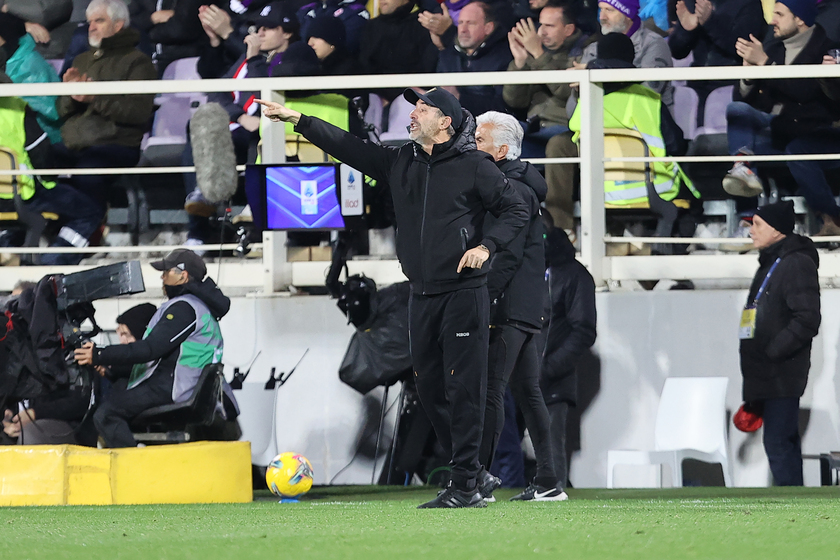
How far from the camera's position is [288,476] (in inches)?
246

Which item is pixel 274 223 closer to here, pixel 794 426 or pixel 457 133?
pixel 457 133

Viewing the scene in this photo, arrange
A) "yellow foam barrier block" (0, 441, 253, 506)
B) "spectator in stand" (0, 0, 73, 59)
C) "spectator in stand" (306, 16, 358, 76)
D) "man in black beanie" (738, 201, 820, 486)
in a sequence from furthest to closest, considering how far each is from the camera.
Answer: "spectator in stand" (0, 0, 73, 59) → "spectator in stand" (306, 16, 358, 76) → "man in black beanie" (738, 201, 820, 486) → "yellow foam barrier block" (0, 441, 253, 506)

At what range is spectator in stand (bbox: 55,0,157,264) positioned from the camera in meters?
8.55

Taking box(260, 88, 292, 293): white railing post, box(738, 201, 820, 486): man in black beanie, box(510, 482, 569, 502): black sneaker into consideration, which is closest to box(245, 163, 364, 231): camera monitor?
box(260, 88, 292, 293): white railing post

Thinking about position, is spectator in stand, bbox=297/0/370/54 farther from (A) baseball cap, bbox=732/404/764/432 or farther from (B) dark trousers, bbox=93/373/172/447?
(A) baseball cap, bbox=732/404/764/432

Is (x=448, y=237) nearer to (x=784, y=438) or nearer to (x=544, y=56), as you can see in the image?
(x=784, y=438)

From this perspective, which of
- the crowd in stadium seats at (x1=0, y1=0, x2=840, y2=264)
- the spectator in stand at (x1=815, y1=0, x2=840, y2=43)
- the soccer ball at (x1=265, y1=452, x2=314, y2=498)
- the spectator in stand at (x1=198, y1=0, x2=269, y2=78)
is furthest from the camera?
the spectator in stand at (x1=198, y1=0, x2=269, y2=78)

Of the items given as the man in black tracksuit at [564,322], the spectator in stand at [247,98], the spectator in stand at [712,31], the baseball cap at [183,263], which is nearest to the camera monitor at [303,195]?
the baseball cap at [183,263]

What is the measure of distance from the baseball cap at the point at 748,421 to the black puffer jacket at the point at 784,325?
5.3 inches

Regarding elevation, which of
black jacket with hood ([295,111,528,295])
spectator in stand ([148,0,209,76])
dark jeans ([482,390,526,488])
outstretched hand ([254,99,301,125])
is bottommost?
dark jeans ([482,390,526,488])

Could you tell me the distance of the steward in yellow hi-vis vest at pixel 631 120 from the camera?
308 inches

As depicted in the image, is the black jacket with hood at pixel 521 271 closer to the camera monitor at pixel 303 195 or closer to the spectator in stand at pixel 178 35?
the camera monitor at pixel 303 195

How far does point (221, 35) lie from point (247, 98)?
0.90 m

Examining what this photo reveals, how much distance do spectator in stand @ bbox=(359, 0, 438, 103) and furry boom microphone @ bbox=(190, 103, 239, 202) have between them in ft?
4.09
